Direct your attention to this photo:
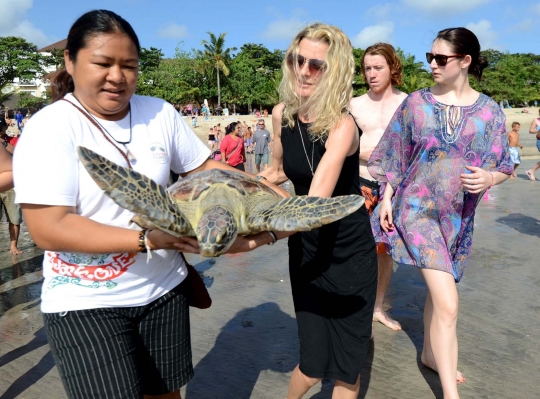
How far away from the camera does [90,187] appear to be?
60.4 inches

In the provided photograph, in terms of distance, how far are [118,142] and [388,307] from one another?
302cm

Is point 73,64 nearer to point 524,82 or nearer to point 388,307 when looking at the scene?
point 388,307

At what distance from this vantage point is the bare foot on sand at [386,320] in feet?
11.5

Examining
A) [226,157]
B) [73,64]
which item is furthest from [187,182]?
[226,157]

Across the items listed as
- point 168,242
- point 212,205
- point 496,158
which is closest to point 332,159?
point 212,205

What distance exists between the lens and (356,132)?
206 centimetres

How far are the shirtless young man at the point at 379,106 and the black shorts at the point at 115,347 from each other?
2.14 meters

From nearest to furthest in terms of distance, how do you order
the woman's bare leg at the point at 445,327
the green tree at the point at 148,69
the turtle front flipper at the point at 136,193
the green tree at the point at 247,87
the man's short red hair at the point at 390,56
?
the turtle front flipper at the point at 136,193 < the woman's bare leg at the point at 445,327 < the man's short red hair at the point at 390,56 < the green tree at the point at 148,69 < the green tree at the point at 247,87

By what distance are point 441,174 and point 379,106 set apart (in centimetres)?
129

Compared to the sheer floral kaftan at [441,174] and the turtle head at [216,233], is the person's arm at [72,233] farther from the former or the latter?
the sheer floral kaftan at [441,174]

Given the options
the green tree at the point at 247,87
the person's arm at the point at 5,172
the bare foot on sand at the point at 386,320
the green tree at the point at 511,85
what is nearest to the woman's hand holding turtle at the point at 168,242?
the person's arm at the point at 5,172

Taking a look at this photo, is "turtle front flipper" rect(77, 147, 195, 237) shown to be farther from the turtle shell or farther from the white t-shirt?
the turtle shell

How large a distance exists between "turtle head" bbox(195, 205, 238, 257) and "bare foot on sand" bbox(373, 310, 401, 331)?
2314 mm

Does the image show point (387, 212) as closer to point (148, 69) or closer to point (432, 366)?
point (432, 366)
